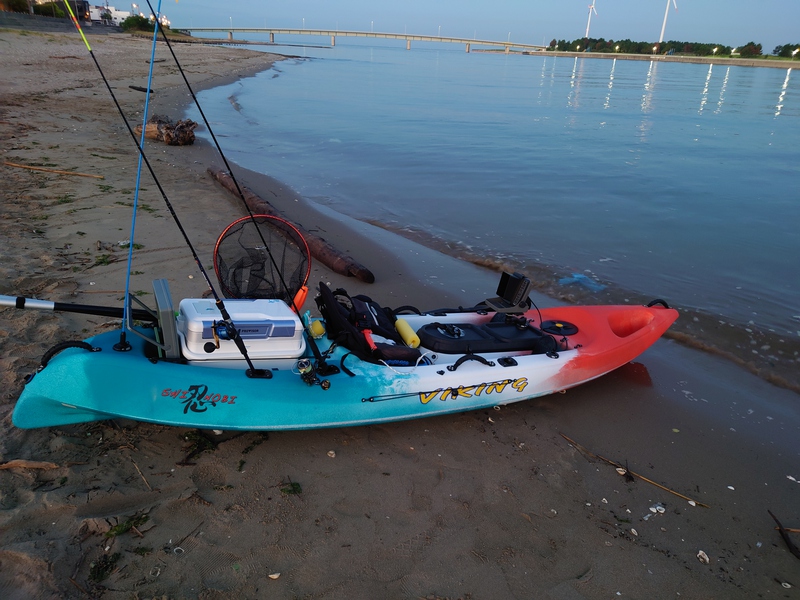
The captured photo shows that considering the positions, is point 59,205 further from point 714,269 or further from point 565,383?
point 714,269

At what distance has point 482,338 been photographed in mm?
4766

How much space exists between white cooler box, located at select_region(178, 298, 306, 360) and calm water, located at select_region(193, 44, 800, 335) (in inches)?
200

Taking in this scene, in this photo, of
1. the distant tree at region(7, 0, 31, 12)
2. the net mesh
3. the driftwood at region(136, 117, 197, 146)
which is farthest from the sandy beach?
the distant tree at region(7, 0, 31, 12)

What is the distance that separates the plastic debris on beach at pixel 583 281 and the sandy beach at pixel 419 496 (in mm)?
1777

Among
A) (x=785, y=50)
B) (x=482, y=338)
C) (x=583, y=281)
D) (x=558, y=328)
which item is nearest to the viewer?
(x=482, y=338)

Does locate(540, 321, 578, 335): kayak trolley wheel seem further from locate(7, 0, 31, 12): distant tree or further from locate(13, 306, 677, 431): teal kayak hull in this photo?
locate(7, 0, 31, 12): distant tree

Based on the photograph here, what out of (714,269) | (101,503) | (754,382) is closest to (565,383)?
(754,382)

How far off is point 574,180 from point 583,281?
22.2ft

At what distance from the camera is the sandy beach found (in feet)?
9.32

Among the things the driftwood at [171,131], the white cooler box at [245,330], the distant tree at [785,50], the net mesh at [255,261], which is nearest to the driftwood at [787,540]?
the white cooler box at [245,330]

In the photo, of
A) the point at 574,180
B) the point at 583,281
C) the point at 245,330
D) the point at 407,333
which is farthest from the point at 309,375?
the point at 574,180

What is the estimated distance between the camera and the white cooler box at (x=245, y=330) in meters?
3.71

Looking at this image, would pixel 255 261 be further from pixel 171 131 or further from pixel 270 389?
pixel 171 131

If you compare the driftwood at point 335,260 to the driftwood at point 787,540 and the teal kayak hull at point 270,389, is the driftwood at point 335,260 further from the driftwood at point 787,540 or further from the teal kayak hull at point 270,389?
the driftwood at point 787,540
